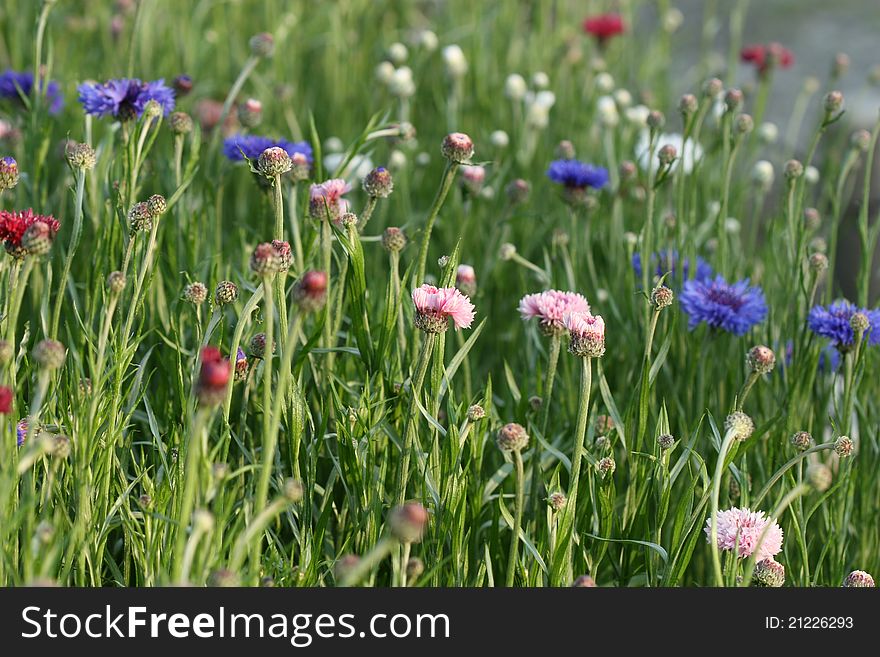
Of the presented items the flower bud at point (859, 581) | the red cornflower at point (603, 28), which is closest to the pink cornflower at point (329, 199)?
the flower bud at point (859, 581)

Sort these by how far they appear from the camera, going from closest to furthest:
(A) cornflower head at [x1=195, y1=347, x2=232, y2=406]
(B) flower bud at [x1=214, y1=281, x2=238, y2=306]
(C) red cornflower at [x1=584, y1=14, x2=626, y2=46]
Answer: (A) cornflower head at [x1=195, y1=347, x2=232, y2=406], (B) flower bud at [x1=214, y1=281, x2=238, y2=306], (C) red cornflower at [x1=584, y1=14, x2=626, y2=46]

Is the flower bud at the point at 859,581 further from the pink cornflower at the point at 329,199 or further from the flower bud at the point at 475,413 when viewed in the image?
the pink cornflower at the point at 329,199

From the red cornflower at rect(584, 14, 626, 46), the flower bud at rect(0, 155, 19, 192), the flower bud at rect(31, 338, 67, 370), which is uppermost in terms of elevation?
the red cornflower at rect(584, 14, 626, 46)

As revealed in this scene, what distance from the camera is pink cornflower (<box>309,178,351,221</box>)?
1364 mm

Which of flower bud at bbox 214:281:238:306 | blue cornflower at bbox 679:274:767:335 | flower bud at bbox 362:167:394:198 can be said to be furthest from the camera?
blue cornflower at bbox 679:274:767:335

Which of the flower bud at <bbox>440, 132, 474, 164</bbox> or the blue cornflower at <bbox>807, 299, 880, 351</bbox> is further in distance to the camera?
the blue cornflower at <bbox>807, 299, 880, 351</bbox>

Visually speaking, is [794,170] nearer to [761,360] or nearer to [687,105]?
[687,105]

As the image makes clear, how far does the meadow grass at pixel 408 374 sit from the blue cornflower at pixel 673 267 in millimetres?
16

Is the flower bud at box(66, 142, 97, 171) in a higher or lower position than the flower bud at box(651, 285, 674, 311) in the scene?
higher

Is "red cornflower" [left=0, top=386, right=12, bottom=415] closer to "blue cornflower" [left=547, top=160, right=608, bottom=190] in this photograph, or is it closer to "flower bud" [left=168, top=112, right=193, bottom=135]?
"flower bud" [left=168, top=112, right=193, bottom=135]

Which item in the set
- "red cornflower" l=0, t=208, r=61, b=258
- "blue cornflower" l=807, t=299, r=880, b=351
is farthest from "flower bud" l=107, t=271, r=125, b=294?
"blue cornflower" l=807, t=299, r=880, b=351

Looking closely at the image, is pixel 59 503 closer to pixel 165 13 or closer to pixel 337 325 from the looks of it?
pixel 337 325

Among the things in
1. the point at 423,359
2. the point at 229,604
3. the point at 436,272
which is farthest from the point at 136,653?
the point at 436,272

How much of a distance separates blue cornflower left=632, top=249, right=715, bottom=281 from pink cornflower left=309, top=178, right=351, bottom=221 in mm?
493
